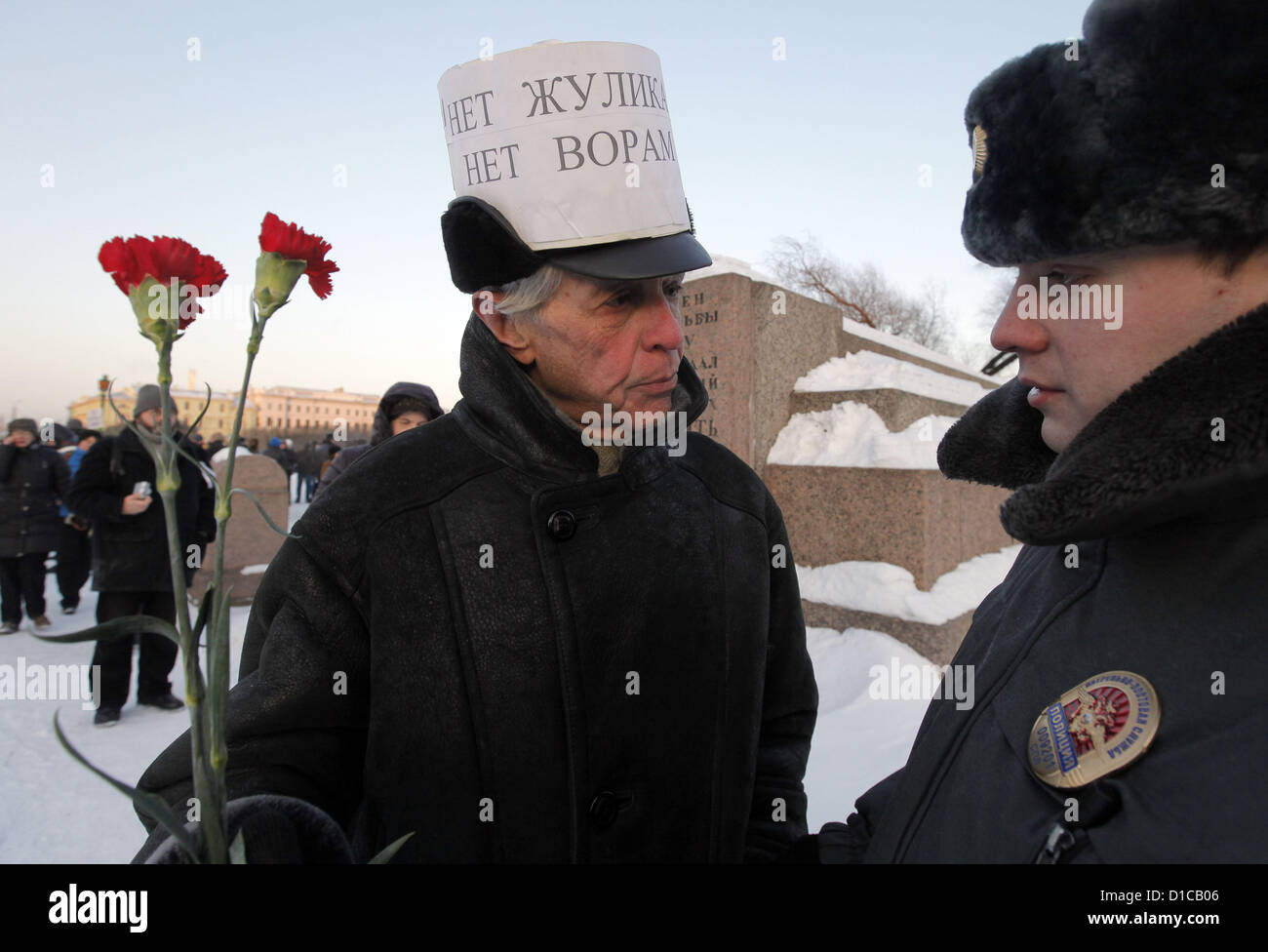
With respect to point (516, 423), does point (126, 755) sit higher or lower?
lower

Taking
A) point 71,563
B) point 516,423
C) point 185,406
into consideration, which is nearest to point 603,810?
point 516,423

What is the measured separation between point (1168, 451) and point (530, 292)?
105cm

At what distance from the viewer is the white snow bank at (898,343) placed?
25.0ft

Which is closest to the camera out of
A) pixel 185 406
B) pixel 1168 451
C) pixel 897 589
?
pixel 1168 451

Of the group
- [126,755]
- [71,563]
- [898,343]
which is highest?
[898,343]

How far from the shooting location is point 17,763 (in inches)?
167

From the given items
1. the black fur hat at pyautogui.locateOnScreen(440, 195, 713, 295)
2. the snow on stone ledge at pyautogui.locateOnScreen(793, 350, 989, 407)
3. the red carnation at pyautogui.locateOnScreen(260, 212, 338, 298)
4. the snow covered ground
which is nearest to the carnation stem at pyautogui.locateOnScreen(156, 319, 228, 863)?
the red carnation at pyautogui.locateOnScreen(260, 212, 338, 298)

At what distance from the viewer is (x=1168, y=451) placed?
0.86 meters

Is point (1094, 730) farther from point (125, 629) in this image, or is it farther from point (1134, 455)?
point (125, 629)
